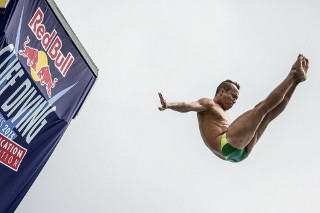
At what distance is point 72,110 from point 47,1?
165 centimetres

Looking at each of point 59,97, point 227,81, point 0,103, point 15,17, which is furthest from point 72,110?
point 227,81

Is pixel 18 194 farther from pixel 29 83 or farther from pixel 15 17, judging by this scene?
pixel 15 17

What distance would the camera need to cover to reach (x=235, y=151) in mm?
5379

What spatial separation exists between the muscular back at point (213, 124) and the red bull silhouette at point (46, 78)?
6.72 ft

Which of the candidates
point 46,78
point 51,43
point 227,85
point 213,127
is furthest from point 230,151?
point 51,43

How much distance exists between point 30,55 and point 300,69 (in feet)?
10.4

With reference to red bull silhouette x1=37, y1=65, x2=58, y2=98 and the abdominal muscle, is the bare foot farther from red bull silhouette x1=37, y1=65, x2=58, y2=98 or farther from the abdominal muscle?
red bull silhouette x1=37, y1=65, x2=58, y2=98

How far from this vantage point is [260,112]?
489cm

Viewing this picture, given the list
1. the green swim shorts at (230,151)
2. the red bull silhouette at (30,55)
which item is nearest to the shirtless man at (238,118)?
the green swim shorts at (230,151)

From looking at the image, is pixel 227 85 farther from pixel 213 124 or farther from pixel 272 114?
pixel 272 114

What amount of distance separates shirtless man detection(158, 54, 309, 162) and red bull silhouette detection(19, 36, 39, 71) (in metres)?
1.80

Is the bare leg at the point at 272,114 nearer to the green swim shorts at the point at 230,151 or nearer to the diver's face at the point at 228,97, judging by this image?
the green swim shorts at the point at 230,151

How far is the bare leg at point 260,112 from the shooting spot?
477cm

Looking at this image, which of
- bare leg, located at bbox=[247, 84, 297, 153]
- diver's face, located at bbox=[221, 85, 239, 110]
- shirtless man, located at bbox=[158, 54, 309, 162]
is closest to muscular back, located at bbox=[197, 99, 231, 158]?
shirtless man, located at bbox=[158, 54, 309, 162]
